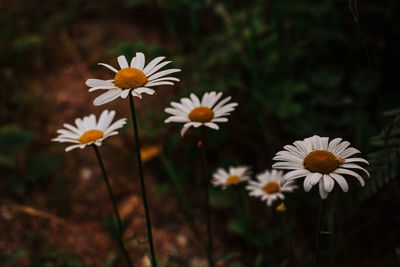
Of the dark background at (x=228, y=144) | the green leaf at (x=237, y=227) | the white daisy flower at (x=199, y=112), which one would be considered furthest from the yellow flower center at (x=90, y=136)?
the green leaf at (x=237, y=227)

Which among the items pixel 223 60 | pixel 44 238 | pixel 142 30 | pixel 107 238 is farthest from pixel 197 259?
pixel 142 30

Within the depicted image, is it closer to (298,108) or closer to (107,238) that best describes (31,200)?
(107,238)

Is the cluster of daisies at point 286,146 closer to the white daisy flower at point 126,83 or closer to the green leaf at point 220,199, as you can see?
the white daisy flower at point 126,83

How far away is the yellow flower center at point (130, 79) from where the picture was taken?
93 centimetres

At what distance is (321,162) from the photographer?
2.86 feet

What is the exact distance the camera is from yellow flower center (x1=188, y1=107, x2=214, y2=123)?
44.1 inches

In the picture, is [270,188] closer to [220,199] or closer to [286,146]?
[286,146]

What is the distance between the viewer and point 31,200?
2061mm

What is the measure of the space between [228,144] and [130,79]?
4.39 feet

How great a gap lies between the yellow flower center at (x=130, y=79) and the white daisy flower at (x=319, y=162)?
40 cm

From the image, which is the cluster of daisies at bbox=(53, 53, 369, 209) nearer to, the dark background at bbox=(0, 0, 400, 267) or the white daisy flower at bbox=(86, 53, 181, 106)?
the white daisy flower at bbox=(86, 53, 181, 106)

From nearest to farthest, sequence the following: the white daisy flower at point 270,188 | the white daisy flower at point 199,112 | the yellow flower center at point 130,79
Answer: the yellow flower center at point 130,79 → the white daisy flower at point 199,112 → the white daisy flower at point 270,188

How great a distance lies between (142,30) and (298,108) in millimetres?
1872

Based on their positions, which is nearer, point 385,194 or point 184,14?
point 385,194
